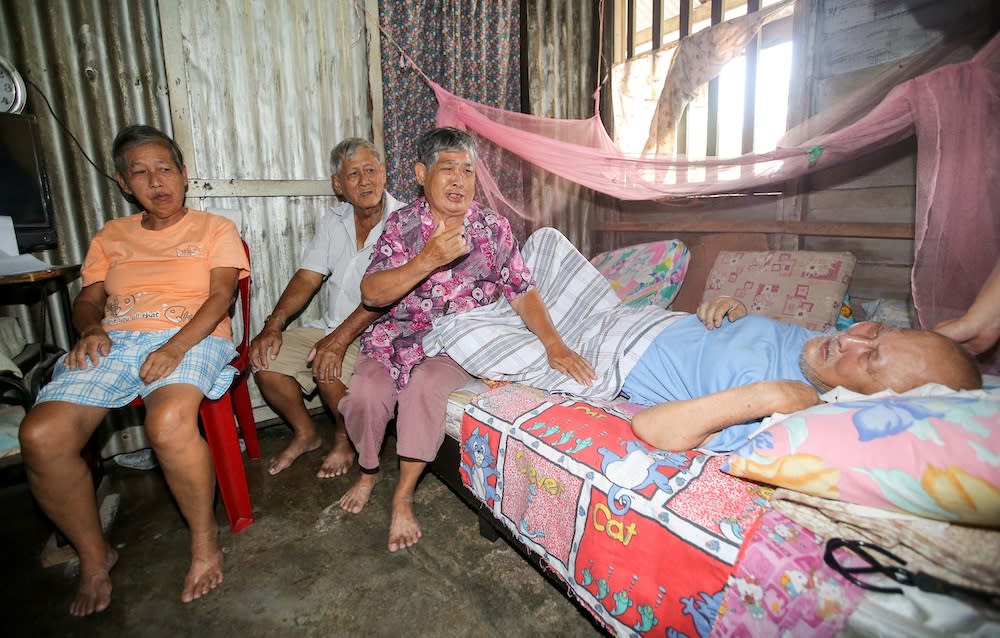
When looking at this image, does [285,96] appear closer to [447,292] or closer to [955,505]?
[447,292]

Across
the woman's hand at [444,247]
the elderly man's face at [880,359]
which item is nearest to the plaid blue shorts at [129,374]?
the woman's hand at [444,247]

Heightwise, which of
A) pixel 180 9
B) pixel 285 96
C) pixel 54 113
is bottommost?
pixel 54 113

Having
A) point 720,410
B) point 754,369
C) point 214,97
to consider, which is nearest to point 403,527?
point 720,410

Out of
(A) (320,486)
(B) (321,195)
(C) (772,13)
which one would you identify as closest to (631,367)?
(A) (320,486)

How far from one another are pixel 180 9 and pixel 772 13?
2.85m

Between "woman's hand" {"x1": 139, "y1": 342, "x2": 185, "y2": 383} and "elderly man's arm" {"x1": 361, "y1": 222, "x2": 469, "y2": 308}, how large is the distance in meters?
0.68

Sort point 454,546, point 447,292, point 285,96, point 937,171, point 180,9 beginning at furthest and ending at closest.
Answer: point 285,96
point 180,9
point 447,292
point 454,546
point 937,171

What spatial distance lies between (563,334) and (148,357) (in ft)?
5.10

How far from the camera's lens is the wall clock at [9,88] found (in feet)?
6.93

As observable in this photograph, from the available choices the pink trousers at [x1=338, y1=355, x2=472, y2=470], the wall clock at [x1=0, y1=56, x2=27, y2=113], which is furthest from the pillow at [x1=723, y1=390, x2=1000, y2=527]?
the wall clock at [x1=0, y1=56, x2=27, y2=113]

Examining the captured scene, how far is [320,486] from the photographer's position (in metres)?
2.26

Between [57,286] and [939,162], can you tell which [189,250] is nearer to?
[57,286]

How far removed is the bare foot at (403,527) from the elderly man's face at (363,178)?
1449 mm

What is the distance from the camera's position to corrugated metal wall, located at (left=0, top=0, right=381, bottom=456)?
227 cm
